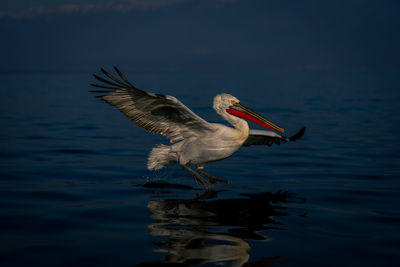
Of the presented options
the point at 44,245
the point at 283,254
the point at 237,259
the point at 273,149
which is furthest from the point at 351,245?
the point at 273,149

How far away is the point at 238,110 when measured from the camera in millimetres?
7496

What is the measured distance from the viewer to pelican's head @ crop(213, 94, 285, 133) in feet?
24.4

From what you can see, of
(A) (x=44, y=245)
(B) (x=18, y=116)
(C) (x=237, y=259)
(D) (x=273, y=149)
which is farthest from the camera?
(B) (x=18, y=116)

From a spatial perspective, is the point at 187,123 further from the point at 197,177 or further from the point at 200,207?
the point at 200,207

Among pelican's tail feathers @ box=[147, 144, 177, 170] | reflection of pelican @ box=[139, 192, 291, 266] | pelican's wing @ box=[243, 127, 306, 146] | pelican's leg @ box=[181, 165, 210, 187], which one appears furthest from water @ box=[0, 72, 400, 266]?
pelican's wing @ box=[243, 127, 306, 146]

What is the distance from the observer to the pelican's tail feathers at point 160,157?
8047 mm

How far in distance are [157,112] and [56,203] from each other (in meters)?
2.11

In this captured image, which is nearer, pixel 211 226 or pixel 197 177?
pixel 211 226

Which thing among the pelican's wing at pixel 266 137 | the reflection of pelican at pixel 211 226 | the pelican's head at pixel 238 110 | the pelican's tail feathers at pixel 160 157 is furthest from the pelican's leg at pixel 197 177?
the pelican's wing at pixel 266 137

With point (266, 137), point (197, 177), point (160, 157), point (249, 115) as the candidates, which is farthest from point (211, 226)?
point (266, 137)

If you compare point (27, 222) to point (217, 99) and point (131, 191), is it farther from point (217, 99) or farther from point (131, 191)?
point (217, 99)

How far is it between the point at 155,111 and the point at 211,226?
105 inches

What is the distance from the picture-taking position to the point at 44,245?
191 inches

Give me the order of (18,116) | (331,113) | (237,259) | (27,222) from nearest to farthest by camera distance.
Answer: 1. (237,259)
2. (27,222)
3. (18,116)
4. (331,113)
